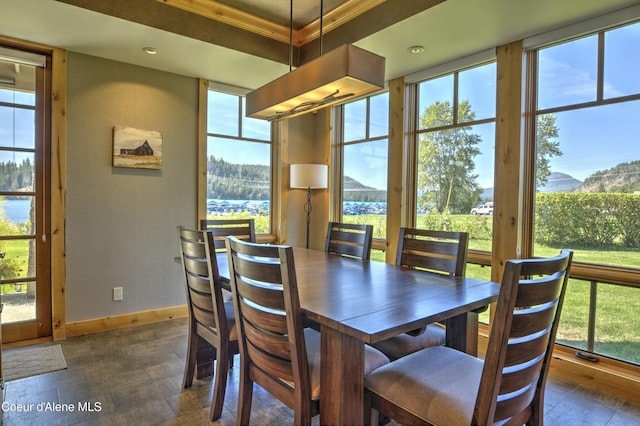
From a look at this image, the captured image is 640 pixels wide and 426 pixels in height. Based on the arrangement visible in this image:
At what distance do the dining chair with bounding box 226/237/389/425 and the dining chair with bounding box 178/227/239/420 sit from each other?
0.28m

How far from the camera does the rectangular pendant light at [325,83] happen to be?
1.89m

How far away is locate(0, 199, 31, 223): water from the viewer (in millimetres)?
2971

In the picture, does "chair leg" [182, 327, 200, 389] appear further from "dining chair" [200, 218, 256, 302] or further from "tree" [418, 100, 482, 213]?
"tree" [418, 100, 482, 213]

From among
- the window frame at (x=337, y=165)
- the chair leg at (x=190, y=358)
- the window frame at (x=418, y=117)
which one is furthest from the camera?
the window frame at (x=337, y=165)

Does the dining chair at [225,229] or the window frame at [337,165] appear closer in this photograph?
the dining chair at [225,229]

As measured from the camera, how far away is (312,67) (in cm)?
206

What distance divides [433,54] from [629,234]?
1.94 meters

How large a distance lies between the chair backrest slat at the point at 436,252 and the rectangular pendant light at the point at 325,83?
0.97m

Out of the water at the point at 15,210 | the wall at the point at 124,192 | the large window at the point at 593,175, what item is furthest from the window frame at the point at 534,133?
the water at the point at 15,210

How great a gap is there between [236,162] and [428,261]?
261 centimetres

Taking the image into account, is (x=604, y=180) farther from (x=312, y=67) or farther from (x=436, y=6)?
(x=312, y=67)

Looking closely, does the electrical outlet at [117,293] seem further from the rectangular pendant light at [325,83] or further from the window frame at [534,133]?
the window frame at [534,133]

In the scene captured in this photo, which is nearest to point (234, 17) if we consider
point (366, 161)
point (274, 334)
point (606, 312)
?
point (366, 161)

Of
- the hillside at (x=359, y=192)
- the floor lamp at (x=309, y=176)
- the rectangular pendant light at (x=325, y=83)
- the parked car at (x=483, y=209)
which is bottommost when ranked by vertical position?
the parked car at (x=483, y=209)
